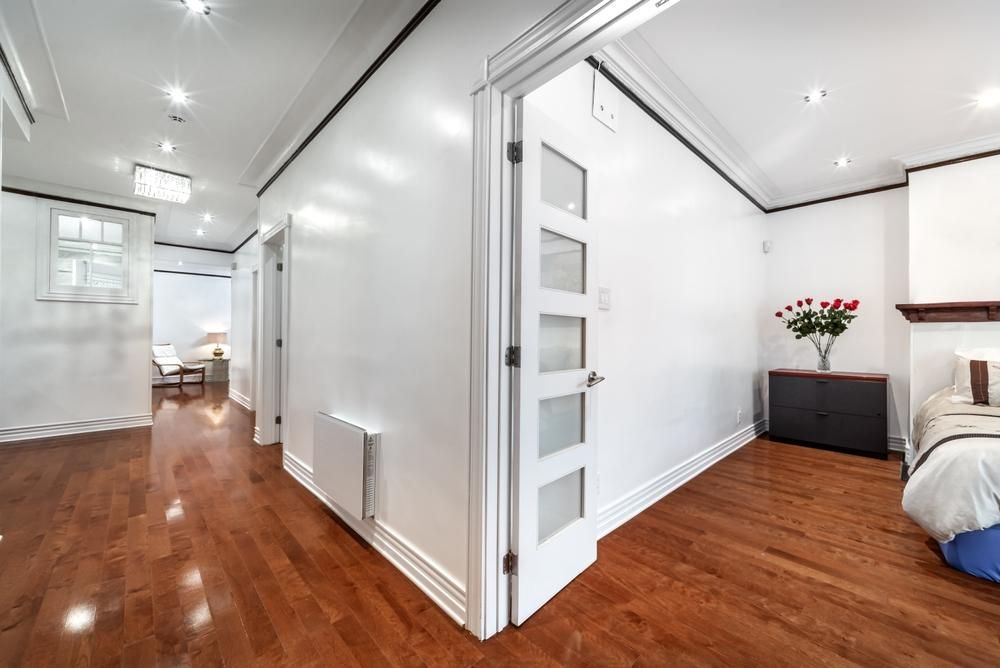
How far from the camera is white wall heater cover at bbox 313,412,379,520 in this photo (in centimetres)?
206

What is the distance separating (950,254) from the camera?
134 inches

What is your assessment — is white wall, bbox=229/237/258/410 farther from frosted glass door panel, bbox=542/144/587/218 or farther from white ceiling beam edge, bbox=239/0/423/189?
frosted glass door panel, bbox=542/144/587/218

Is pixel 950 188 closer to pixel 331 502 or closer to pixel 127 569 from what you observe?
pixel 331 502

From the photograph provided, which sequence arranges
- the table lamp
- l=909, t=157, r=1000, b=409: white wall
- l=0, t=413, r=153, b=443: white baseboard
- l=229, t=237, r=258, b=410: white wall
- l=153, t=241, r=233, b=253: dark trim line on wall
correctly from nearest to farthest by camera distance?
1. l=909, t=157, r=1000, b=409: white wall
2. l=0, t=413, r=153, b=443: white baseboard
3. l=229, t=237, r=258, b=410: white wall
4. l=153, t=241, r=233, b=253: dark trim line on wall
5. the table lamp

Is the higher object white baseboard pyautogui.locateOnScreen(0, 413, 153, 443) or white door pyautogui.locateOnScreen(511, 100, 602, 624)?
white door pyautogui.locateOnScreen(511, 100, 602, 624)

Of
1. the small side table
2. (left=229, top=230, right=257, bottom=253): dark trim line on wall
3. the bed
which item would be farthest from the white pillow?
the small side table

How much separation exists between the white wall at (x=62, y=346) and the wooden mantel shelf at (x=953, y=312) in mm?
8110

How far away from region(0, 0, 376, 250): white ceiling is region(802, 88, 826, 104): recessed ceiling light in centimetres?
272

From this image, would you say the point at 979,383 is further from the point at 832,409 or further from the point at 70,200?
the point at 70,200

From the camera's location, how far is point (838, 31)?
2.09m

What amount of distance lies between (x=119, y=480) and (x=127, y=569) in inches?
62.8

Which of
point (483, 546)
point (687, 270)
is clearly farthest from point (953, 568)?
point (483, 546)

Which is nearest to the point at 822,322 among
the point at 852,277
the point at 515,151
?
the point at 852,277

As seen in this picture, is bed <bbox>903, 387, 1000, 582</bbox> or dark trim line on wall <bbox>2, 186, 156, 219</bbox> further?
dark trim line on wall <bbox>2, 186, 156, 219</bbox>
